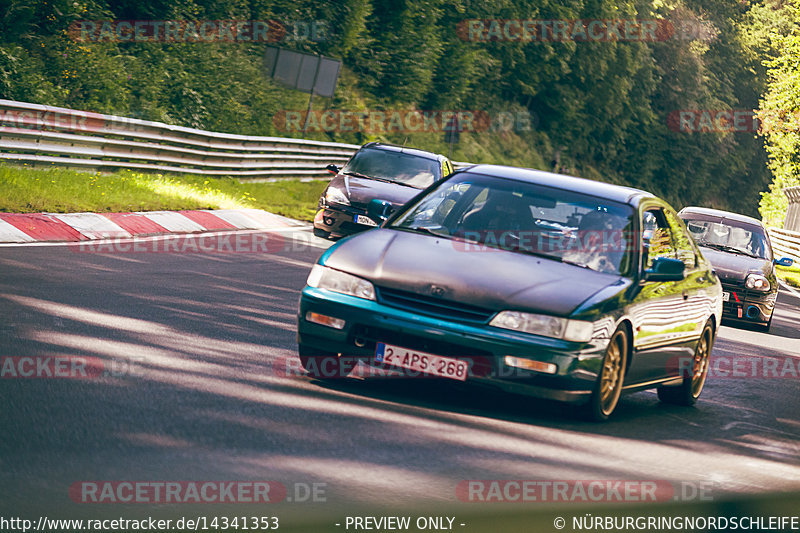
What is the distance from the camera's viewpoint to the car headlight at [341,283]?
22.8ft

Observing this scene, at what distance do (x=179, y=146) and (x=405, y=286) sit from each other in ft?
57.1

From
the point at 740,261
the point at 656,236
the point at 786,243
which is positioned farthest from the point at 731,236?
the point at 786,243

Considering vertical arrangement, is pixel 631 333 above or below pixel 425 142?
above

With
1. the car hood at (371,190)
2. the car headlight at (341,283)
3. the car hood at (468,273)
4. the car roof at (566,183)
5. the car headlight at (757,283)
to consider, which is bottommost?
the car hood at (371,190)

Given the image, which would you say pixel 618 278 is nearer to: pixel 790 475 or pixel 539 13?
pixel 790 475

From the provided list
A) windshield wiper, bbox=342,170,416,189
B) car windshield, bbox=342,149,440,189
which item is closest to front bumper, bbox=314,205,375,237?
windshield wiper, bbox=342,170,416,189

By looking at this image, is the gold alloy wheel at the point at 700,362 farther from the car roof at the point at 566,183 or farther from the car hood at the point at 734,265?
the car hood at the point at 734,265

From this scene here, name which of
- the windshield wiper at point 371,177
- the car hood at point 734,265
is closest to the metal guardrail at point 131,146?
the windshield wiper at point 371,177

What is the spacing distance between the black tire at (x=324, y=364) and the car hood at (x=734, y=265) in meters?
9.45

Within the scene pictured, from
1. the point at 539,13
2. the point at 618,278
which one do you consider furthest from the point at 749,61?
the point at 618,278

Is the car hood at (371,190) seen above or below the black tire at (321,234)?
above

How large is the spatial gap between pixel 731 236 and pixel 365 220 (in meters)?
5.43

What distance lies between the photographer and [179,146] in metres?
23.5

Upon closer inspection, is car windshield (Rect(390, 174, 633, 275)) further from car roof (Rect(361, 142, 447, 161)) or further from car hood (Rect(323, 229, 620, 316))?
car roof (Rect(361, 142, 447, 161))
